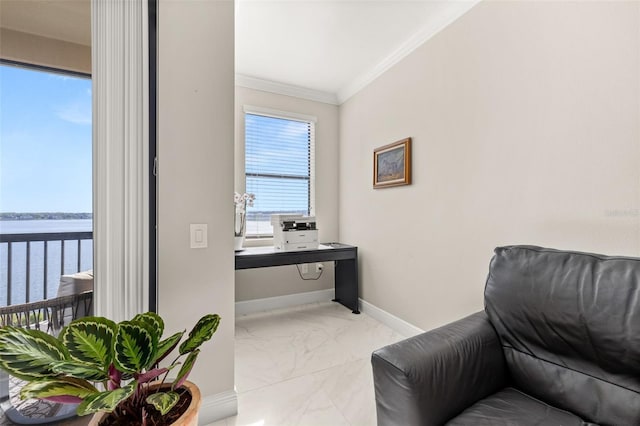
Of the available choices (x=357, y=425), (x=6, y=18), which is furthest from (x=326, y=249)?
(x=6, y=18)

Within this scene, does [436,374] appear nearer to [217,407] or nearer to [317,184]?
[217,407]

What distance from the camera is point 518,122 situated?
1.68m

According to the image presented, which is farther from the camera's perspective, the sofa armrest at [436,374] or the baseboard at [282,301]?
the baseboard at [282,301]

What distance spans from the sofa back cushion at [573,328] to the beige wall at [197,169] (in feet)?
4.51

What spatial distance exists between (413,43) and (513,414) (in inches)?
101

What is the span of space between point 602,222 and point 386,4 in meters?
1.88

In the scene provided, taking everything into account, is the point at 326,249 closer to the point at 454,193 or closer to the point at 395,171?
the point at 395,171

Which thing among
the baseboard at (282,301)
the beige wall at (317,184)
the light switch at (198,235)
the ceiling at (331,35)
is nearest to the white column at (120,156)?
the light switch at (198,235)

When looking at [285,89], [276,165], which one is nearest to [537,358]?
[276,165]

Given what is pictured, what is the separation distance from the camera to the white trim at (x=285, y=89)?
9.86ft

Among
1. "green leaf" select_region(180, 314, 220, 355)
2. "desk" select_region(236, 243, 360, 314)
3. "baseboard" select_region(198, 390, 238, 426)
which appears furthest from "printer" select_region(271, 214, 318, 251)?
"green leaf" select_region(180, 314, 220, 355)

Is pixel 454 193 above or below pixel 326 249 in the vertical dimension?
above

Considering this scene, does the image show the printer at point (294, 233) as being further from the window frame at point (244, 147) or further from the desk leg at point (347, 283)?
the desk leg at point (347, 283)

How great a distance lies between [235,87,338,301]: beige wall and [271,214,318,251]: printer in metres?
0.43
